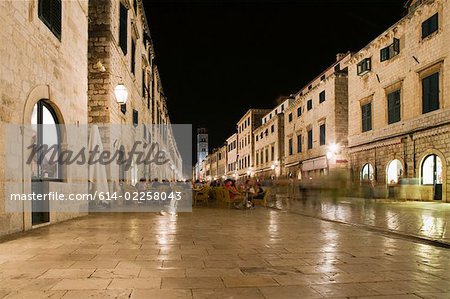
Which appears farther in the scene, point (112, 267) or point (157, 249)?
point (157, 249)

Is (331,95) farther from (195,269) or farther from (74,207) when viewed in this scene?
(195,269)

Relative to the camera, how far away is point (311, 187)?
66.2 ft

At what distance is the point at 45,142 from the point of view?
1005 centimetres

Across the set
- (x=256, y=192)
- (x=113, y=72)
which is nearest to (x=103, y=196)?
(x=113, y=72)

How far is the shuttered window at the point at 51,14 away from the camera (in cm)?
961

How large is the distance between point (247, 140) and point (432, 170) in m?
42.5

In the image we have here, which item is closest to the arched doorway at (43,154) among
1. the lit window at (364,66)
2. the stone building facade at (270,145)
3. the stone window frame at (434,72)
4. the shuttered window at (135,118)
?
the shuttered window at (135,118)

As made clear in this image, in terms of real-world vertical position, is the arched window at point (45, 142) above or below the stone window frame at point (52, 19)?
below

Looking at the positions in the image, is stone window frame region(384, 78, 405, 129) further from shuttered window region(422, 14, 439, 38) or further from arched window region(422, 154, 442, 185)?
arched window region(422, 154, 442, 185)

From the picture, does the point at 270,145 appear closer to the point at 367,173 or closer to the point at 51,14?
the point at 367,173

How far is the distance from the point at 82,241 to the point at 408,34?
19.6m

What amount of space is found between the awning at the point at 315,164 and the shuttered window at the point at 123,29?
18116 millimetres

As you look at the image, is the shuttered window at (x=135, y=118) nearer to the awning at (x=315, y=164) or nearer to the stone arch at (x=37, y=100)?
the stone arch at (x=37, y=100)

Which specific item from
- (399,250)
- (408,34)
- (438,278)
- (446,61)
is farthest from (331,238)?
(408,34)
